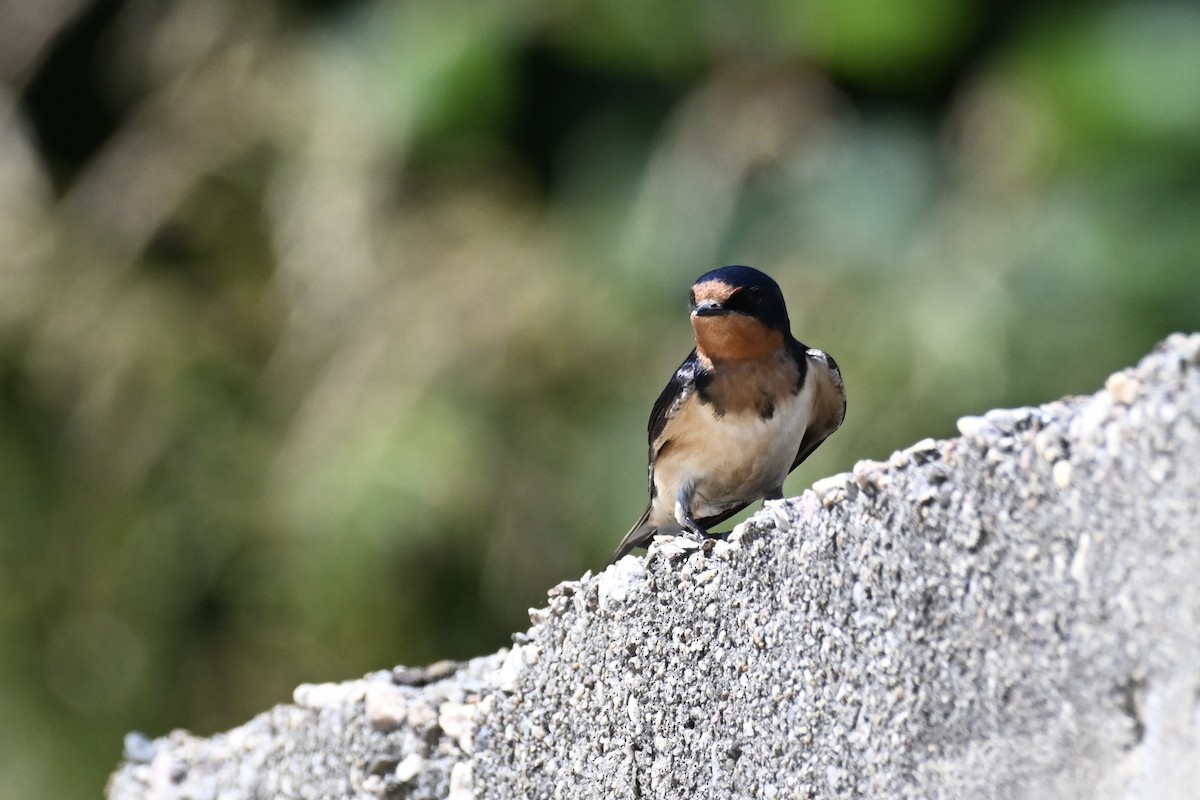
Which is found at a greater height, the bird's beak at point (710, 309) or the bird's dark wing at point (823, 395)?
the bird's beak at point (710, 309)

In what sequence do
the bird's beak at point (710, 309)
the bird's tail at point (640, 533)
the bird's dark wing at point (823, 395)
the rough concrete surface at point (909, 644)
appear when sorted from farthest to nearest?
the bird's tail at point (640, 533)
the bird's dark wing at point (823, 395)
the bird's beak at point (710, 309)
the rough concrete surface at point (909, 644)

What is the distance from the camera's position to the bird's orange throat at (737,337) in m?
2.25

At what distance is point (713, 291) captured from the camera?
2230 millimetres

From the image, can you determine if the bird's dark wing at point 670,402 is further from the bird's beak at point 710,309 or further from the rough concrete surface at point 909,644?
the rough concrete surface at point 909,644

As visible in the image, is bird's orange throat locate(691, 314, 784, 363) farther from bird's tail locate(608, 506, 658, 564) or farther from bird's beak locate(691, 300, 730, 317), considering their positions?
bird's tail locate(608, 506, 658, 564)

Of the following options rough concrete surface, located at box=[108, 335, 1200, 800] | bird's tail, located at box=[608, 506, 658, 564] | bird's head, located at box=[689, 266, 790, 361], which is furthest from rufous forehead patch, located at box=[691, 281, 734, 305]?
rough concrete surface, located at box=[108, 335, 1200, 800]

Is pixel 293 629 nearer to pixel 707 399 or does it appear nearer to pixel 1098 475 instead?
pixel 707 399

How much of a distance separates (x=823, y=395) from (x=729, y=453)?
7.0 inches

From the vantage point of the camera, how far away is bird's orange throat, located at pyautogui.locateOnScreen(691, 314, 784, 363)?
2.25m

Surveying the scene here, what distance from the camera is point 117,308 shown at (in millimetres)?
6078

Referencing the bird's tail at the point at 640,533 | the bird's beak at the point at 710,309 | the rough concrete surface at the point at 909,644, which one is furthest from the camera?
the bird's tail at the point at 640,533

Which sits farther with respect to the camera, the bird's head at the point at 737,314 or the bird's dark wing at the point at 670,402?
the bird's dark wing at the point at 670,402

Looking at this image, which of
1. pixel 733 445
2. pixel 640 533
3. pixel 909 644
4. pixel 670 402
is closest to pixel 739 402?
pixel 733 445

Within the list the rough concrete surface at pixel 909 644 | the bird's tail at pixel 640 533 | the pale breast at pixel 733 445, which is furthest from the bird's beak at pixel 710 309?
the rough concrete surface at pixel 909 644
